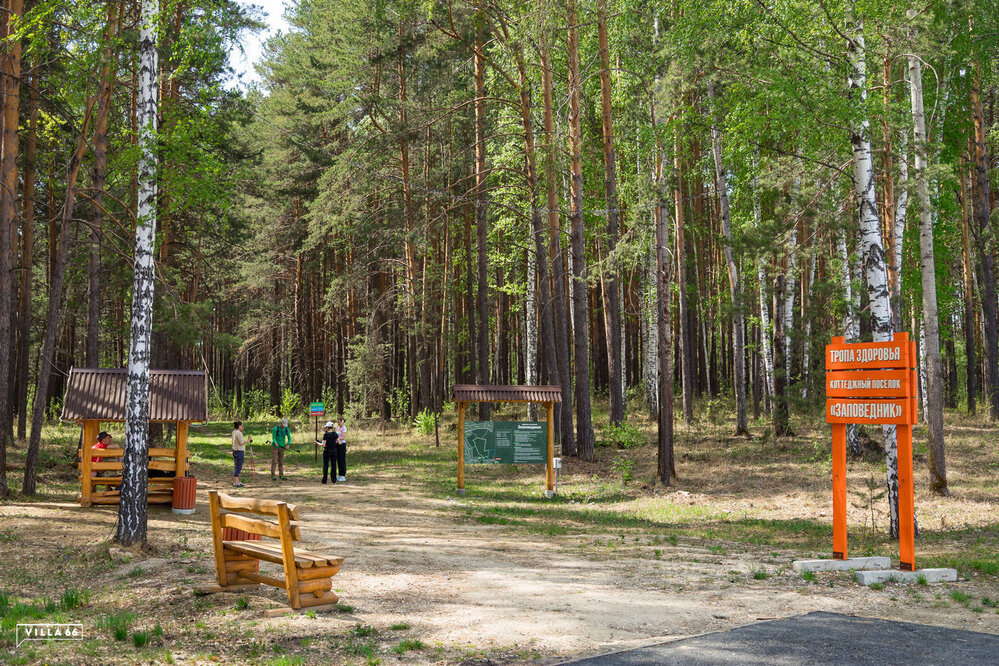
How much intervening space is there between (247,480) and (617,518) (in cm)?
1022

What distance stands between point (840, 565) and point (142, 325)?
9876 millimetres

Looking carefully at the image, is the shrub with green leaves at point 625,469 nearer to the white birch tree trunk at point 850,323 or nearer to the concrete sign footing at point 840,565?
the white birch tree trunk at point 850,323

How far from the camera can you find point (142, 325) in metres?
10.3

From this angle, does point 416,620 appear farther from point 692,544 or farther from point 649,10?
point 649,10

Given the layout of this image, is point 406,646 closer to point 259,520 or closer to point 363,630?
point 363,630

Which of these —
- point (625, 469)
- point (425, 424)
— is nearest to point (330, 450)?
point (625, 469)

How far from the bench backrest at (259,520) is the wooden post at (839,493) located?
675 centimetres

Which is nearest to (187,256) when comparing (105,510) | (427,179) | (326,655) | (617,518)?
(427,179)

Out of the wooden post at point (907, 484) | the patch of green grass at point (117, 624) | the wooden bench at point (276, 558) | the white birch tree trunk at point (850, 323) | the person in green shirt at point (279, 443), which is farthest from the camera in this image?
the person in green shirt at point (279, 443)

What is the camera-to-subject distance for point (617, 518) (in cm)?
1454

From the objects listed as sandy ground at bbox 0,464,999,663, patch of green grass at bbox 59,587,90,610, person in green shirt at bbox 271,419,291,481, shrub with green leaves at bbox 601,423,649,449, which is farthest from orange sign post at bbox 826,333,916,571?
person in green shirt at bbox 271,419,291,481

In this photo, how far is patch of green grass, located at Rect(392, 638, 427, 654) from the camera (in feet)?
19.9

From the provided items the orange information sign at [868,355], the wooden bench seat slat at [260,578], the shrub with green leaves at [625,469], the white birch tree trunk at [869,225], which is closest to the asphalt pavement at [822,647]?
the wooden bench seat slat at [260,578]

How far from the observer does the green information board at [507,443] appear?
17500mm
